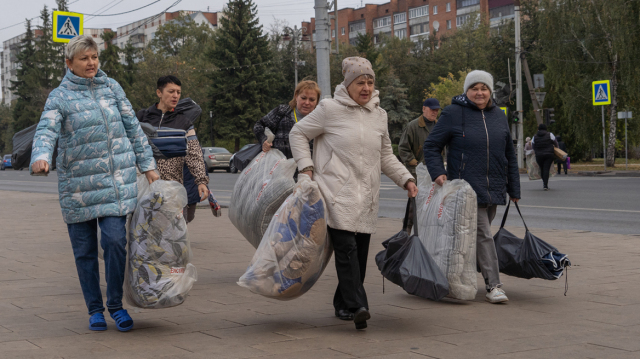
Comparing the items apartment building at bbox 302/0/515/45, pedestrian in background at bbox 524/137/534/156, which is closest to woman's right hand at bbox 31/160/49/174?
pedestrian in background at bbox 524/137/534/156

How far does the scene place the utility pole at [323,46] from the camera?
11.4 metres

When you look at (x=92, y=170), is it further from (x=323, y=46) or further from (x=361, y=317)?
(x=323, y=46)

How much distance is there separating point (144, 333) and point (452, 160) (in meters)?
2.65

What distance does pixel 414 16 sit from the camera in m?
105

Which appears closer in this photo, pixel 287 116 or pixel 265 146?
pixel 265 146

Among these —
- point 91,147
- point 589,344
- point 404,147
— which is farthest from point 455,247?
point 404,147

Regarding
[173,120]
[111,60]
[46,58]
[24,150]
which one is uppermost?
[46,58]

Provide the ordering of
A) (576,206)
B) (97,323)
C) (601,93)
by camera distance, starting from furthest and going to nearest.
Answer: (601,93) → (576,206) → (97,323)

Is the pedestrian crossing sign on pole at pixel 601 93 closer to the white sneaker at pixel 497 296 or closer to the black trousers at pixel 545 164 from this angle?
the black trousers at pixel 545 164

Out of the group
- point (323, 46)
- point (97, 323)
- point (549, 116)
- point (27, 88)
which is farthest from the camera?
point (27, 88)

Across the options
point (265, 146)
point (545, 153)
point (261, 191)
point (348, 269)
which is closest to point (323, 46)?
point (265, 146)

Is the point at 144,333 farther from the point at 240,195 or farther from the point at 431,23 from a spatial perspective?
the point at 431,23

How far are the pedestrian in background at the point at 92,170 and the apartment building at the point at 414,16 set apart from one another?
8433 centimetres

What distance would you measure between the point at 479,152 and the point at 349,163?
132 centimetres
